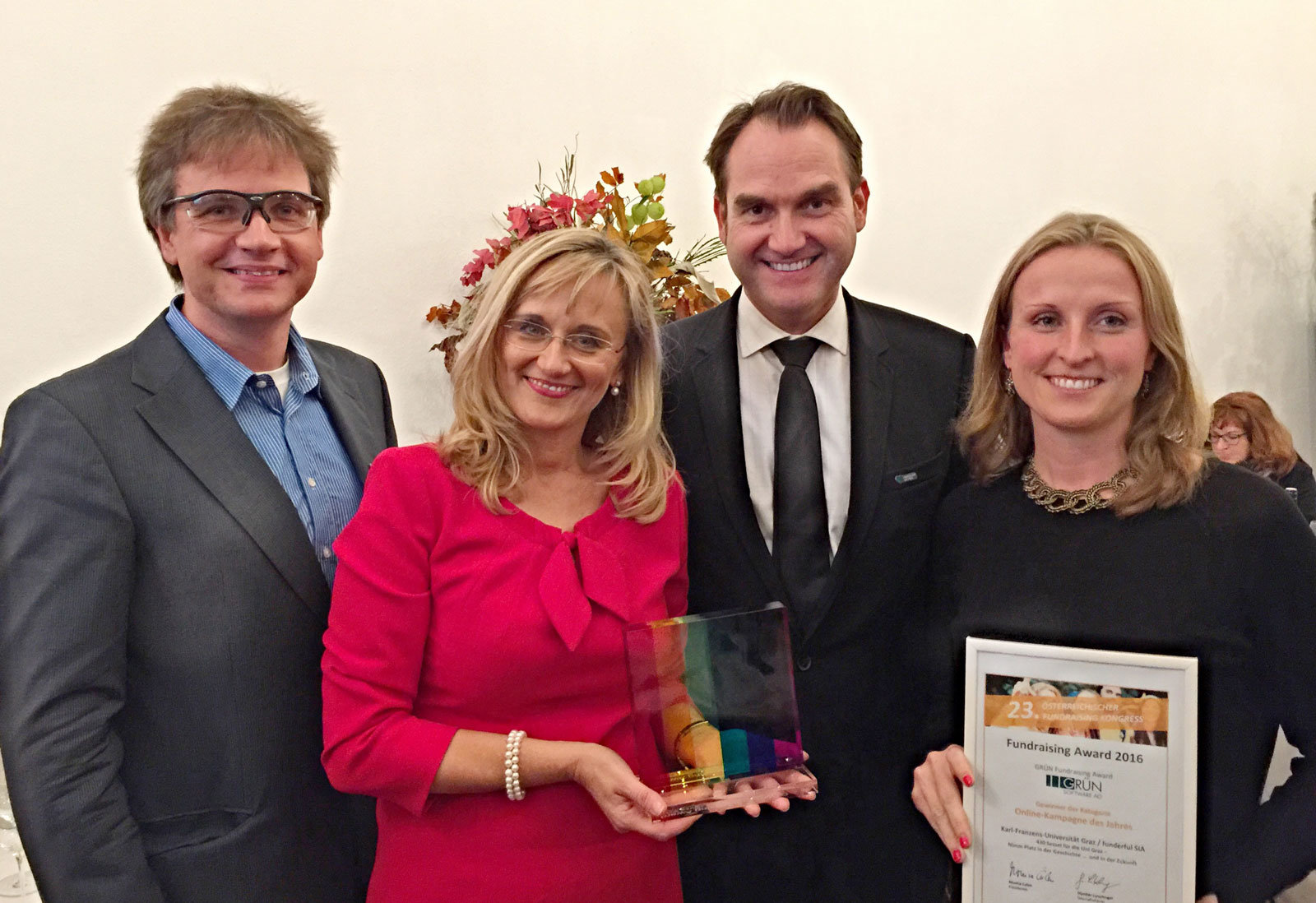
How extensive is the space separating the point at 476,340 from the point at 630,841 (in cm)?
80

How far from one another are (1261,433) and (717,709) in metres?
4.30

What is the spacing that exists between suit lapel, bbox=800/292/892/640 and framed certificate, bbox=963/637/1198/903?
0.42 meters

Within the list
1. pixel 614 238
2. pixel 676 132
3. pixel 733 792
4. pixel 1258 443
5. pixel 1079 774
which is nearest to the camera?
pixel 1079 774

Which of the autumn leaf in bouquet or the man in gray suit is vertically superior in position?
the autumn leaf in bouquet

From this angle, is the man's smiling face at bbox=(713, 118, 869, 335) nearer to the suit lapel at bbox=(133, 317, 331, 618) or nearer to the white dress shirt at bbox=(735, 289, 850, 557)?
the white dress shirt at bbox=(735, 289, 850, 557)

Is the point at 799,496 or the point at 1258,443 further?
the point at 1258,443

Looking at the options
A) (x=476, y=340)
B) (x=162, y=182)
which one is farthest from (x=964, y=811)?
(x=162, y=182)

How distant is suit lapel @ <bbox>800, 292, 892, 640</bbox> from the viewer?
1.76 m

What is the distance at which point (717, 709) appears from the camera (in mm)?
1436

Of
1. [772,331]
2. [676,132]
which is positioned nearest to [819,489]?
[772,331]

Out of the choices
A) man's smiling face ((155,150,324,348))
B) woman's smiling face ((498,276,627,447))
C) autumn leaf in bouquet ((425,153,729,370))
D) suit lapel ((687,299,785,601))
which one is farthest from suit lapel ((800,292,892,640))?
autumn leaf in bouquet ((425,153,729,370))

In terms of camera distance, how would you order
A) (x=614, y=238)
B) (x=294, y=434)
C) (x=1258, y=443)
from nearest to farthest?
(x=294, y=434) → (x=614, y=238) → (x=1258, y=443)
